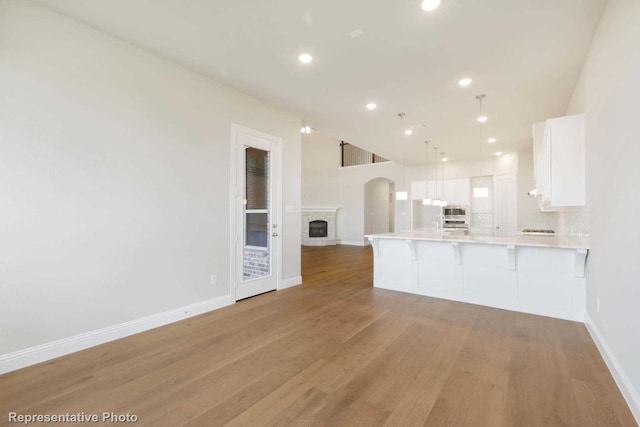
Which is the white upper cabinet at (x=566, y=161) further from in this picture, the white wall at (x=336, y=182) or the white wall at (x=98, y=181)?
the white wall at (x=336, y=182)

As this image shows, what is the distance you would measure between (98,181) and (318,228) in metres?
8.90

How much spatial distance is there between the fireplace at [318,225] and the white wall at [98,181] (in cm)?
743

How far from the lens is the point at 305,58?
3.19 m

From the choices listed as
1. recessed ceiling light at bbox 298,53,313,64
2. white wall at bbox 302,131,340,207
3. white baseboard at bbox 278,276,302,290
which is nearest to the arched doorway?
white wall at bbox 302,131,340,207

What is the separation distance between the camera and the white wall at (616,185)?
1781mm

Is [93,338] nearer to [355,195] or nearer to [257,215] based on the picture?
[257,215]

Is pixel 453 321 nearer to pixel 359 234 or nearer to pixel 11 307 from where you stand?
pixel 11 307

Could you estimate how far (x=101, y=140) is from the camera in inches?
108

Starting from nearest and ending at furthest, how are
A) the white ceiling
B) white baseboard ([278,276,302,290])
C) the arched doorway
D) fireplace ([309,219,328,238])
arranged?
the white ceiling < white baseboard ([278,276,302,290]) < fireplace ([309,219,328,238]) < the arched doorway

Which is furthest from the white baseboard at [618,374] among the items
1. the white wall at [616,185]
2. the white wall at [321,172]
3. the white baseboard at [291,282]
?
the white wall at [321,172]

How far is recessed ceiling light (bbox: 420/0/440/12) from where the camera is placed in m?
2.33

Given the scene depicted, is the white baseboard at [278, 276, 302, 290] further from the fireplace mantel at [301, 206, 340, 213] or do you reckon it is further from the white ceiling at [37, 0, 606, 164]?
the fireplace mantel at [301, 206, 340, 213]

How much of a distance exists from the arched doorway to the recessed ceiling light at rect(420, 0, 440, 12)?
887 cm

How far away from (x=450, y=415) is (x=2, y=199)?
3629 mm
